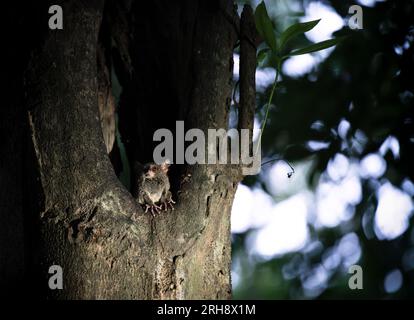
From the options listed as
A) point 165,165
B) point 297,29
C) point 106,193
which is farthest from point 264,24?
point 106,193

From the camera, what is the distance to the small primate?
195 cm

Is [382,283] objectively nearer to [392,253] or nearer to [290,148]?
[392,253]

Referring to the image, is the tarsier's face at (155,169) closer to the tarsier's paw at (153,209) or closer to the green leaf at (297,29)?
the tarsier's paw at (153,209)

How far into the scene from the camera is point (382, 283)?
3.05 metres

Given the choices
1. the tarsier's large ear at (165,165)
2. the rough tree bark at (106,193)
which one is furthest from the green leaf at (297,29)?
the tarsier's large ear at (165,165)

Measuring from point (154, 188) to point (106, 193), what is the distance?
28 centimetres

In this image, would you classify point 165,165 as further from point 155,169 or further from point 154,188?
point 154,188

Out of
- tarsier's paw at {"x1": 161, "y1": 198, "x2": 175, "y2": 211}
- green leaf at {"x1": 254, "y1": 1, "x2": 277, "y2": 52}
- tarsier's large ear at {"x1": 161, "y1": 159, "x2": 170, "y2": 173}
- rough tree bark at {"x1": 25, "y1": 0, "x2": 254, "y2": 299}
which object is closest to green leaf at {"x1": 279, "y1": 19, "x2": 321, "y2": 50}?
green leaf at {"x1": 254, "y1": 1, "x2": 277, "y2": 52}

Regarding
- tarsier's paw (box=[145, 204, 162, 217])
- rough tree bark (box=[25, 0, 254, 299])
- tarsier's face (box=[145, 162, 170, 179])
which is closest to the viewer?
rough tree bark (box=[25, 0, 254, 299])

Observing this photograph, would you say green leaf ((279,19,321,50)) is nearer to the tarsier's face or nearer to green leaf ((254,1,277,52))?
green leaf ((254,1,277,52))

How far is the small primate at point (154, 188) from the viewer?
195 cm

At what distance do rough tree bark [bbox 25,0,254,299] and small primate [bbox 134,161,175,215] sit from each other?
47 millimetres

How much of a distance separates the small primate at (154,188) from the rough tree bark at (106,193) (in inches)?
1.8
